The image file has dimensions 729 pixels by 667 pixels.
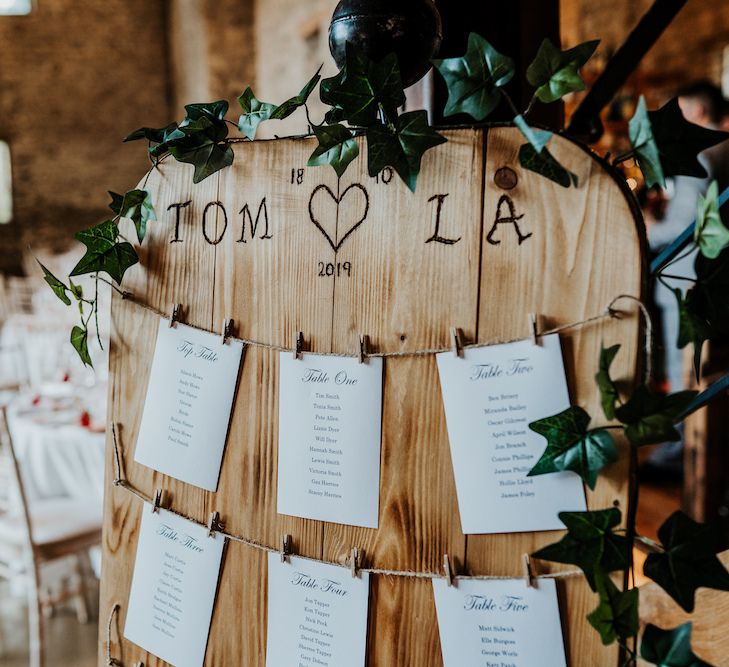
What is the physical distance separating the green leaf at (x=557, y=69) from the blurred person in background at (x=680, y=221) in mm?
2840

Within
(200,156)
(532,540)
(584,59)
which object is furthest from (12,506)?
(584,59)

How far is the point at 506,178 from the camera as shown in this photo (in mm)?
795

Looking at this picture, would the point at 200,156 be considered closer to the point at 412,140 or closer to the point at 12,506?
the point at 412,140

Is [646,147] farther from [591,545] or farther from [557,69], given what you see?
[591,545]

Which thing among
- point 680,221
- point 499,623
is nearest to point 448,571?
point 499,623

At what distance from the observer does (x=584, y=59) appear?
699mm

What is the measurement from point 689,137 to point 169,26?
895cm

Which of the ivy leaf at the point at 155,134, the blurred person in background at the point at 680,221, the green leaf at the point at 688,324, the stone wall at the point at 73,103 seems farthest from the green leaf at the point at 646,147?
the stone wall at the point at 73,103

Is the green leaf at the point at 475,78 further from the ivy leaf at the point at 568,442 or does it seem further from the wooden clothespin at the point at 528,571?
the wooden clothespin at the point at 528,571

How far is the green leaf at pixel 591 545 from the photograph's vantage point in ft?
2.32

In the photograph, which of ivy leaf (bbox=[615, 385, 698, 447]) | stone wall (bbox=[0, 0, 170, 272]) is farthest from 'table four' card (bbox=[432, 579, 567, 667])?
stone wall (bbox=[0, 0, 170, 272])

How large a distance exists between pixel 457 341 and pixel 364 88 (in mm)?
312

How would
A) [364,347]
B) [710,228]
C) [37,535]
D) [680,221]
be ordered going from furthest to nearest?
[680,221], [37,535], [364,347], [710,228]

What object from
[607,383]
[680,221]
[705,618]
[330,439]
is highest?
[680,221]
